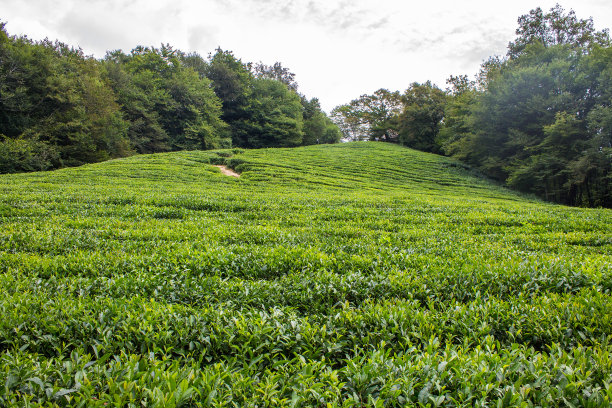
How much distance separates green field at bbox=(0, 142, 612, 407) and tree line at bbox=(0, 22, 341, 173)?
28500 millimetres

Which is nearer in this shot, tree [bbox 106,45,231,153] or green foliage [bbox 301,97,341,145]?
tree [bbox 106,45,231,153]

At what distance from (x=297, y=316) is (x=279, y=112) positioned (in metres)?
57.4

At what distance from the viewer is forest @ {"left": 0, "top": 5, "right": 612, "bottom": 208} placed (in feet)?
84.1

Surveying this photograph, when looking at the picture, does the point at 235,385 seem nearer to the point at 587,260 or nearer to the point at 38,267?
the point at 38,267

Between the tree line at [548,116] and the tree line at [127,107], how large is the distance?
1302 inches

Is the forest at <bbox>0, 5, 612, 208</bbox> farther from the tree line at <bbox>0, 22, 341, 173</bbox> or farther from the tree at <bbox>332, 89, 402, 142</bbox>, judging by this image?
the tree at <bbox>332, 89, 402, 142</bbox>

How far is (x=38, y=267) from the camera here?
4660 mm

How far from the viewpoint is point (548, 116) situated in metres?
29.1

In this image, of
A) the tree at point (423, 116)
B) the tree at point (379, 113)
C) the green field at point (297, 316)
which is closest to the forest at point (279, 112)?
the tree at point (423, 116)

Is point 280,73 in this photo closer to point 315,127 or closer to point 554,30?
point 315,127

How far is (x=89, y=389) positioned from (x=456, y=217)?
10576mm

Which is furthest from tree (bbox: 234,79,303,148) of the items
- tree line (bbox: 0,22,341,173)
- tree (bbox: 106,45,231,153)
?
tree (bbox: 106,45,231,153)

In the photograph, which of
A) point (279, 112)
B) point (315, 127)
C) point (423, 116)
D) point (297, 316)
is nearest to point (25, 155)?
point (297, 316)

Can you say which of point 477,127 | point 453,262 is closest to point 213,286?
point 453,262
